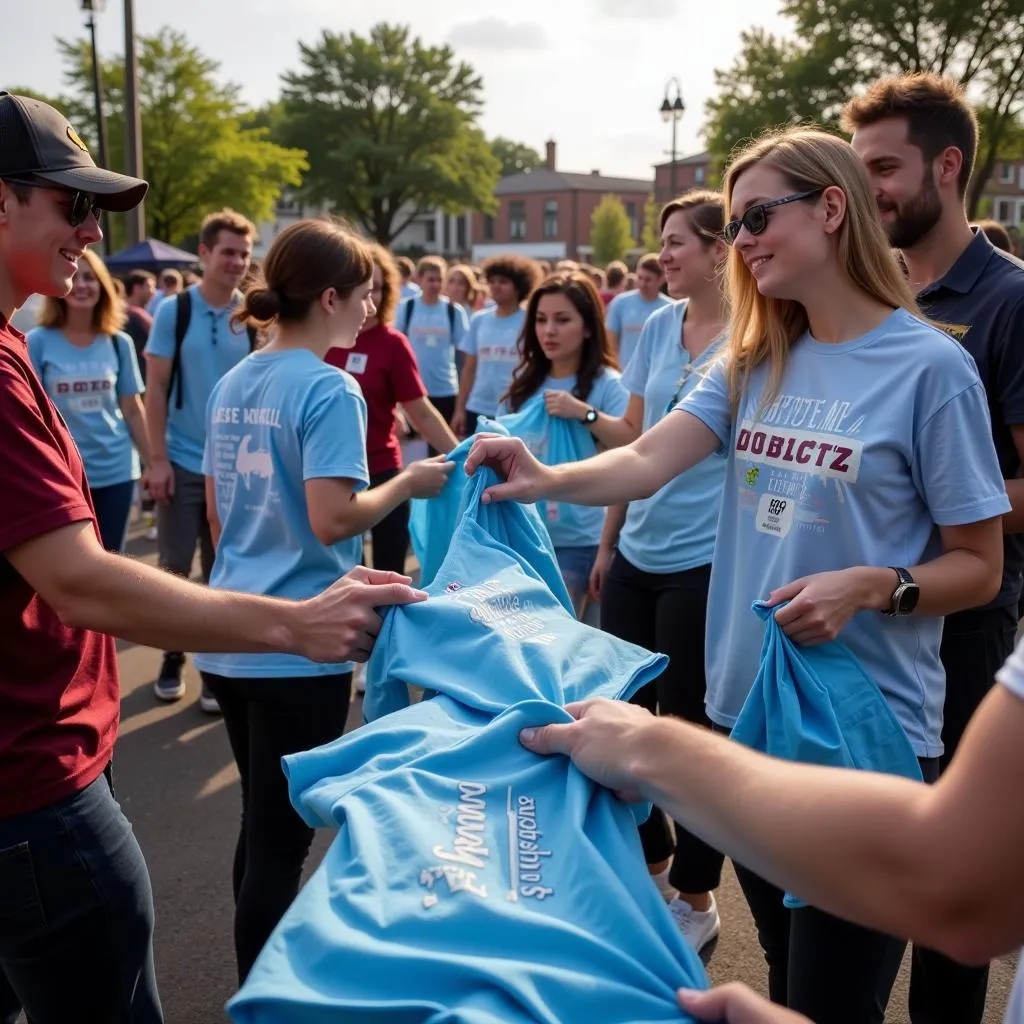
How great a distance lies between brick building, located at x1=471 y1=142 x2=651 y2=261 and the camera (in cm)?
8112

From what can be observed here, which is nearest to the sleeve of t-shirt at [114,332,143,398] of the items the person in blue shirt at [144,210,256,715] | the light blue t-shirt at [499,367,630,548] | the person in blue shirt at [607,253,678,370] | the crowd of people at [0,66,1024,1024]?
the person in blue shirt at [144,210,256,715]

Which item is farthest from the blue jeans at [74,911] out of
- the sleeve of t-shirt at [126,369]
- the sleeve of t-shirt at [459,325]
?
the sleeve of t-shirt at [459,325]

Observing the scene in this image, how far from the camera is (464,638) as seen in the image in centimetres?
195

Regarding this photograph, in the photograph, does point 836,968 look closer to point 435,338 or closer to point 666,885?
point 666,885

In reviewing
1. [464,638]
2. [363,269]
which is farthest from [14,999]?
[363,269]

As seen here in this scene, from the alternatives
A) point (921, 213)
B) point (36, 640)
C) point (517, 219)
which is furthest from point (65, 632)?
point (517, 219)

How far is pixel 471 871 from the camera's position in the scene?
1.34m

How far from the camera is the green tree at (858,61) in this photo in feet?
93.1

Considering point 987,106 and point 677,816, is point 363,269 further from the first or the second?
point 987,106

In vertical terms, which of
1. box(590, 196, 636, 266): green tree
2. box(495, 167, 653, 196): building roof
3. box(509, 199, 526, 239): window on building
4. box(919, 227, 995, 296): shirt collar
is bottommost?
box(919, 227, 995, 296): shirt collar

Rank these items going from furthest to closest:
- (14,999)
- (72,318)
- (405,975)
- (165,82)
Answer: (165,82) < (72,318) < (14,999) < (405,975)

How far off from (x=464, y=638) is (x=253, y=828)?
127 cm

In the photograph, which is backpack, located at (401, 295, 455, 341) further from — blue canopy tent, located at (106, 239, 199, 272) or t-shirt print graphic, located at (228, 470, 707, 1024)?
blue canopy tent, located at (106, 239, 199, 272)

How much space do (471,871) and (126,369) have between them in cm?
529
